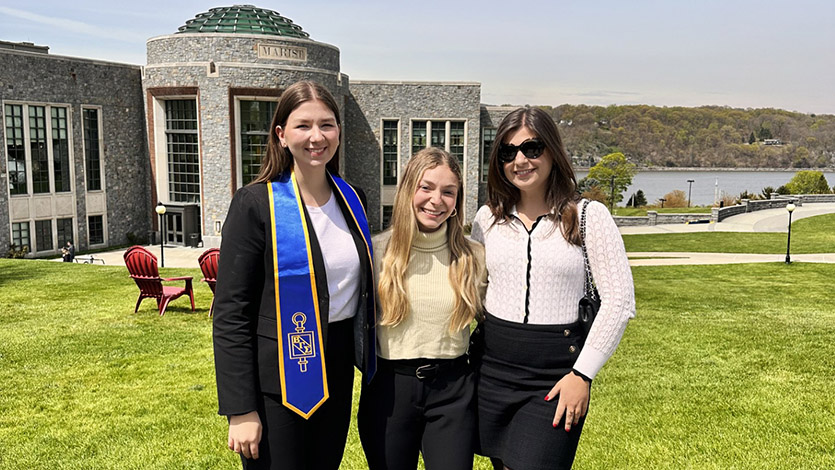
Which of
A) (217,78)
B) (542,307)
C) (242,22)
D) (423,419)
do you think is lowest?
(423,419)

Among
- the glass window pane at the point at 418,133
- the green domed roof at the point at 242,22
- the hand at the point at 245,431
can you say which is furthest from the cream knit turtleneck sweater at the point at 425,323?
the glass window pane at the point at 418,133

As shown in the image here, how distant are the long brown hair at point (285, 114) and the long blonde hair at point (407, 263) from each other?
17.7 inches

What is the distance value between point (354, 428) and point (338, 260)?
115 inches

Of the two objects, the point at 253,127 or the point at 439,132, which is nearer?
the point at 253,127

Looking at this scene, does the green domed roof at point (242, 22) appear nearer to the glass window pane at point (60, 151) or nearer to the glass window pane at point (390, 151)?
the glass window pane at point (390, 151)

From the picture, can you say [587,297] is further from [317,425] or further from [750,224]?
[750,224]

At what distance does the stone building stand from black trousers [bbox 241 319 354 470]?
94.0 ft

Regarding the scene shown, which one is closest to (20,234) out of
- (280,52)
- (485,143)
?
(280,52)

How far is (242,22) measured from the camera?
34.2m

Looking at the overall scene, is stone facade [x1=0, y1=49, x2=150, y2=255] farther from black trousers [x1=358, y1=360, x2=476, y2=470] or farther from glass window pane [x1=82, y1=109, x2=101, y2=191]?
black trousers [x1=358, y1=360, x2=476, y2=470]

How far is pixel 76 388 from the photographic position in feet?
19.6

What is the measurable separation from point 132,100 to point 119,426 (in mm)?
30476

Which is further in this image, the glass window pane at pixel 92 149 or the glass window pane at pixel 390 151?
the glass window pane at pixel 390 151

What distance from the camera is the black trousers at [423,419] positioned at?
9.42 feet
